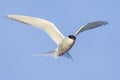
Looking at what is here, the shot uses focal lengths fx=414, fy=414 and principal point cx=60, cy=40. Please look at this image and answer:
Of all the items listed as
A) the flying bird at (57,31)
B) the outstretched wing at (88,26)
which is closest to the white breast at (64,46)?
the flying bird at (57,31)

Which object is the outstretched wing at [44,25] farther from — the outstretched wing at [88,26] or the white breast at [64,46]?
the outstretched wing at [88,26]

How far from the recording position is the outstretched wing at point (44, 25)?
63.4 feet

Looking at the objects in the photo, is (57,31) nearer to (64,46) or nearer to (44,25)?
(44,25)

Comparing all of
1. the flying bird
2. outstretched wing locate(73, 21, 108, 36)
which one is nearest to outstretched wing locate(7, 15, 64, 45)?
the flying bird

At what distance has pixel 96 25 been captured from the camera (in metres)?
19.0

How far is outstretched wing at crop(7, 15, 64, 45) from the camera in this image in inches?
761

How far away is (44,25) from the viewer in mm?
20219

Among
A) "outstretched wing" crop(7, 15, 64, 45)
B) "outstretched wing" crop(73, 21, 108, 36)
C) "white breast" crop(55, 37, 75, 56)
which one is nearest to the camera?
"white breast" crop(55, 37, 75, 56)

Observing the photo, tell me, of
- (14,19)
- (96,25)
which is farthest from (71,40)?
(14,19)

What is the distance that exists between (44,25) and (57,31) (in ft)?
2.53

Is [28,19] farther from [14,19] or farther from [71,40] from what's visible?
[71,40]

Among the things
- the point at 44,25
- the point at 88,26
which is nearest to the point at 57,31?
the point at 44,25

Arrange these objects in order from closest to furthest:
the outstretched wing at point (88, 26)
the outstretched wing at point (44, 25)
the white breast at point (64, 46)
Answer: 1. the white breast at point (64, 46)
2. the outstretched wing at point (88, 26)
3. the outstretched wing at point (44, 25)

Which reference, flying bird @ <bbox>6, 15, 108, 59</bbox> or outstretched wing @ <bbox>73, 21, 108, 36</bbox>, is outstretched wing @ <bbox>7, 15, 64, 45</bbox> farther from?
outstretched wing @ <bbox>73, 21, 108, 36</bbox>
